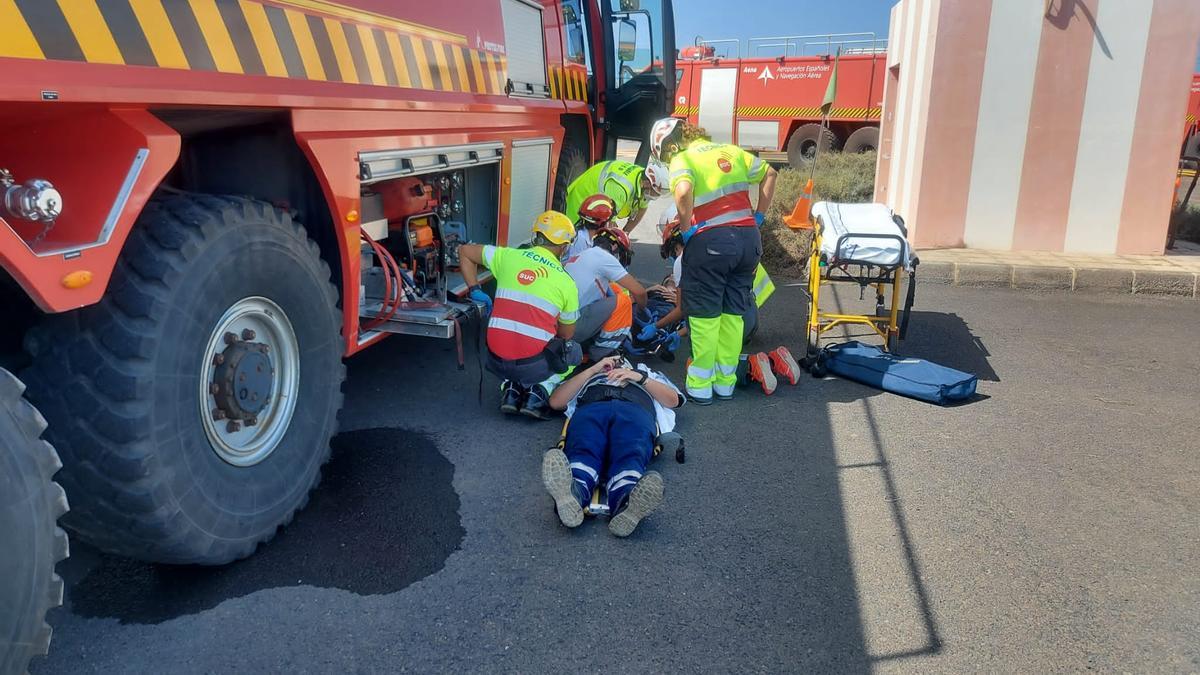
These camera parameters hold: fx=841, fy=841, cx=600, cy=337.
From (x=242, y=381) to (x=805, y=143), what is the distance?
18.6 metres

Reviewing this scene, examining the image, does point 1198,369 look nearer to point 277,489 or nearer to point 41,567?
point 277,489

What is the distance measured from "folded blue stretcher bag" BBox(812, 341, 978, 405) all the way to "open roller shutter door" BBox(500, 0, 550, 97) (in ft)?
8.22

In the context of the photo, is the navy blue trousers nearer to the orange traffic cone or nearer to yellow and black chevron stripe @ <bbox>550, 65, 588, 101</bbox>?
yellow and black chevron stripe @ <bbox>550, 65, 588, 101</bbox>

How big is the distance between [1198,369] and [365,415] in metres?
5.41

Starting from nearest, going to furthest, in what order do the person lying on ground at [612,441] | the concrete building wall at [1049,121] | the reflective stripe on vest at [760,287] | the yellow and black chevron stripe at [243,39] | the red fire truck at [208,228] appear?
the yellow and black chevron stripe at [243,39]
the red fire truck at [208,228]
the person lying on ground at [612,441]
the reflective stripe on vest at [760,287]
the concrete building wall at [1049,121]

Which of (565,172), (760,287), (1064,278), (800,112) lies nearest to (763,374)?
(760,287)

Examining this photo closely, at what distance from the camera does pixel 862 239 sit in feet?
17.5

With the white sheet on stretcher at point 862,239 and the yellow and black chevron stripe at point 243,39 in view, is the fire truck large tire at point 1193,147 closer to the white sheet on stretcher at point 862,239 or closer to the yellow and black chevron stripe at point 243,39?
the white sheet on stretcher at point 862,239

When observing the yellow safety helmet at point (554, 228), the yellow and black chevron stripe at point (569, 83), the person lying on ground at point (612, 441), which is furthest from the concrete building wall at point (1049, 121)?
the person lying on ground at point (612, 441)

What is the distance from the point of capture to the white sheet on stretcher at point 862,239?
206 inches

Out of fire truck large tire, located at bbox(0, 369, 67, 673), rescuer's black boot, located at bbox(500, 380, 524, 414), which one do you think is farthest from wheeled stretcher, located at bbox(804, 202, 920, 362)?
fire truck large tire, located at bbox(0, 369, 67, 673)

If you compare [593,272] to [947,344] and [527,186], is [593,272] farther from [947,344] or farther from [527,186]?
[947,344]

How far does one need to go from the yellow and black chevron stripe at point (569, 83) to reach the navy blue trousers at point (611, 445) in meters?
2.82

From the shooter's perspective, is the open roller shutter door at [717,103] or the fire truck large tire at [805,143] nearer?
the fire truck large tire at [805,143]
